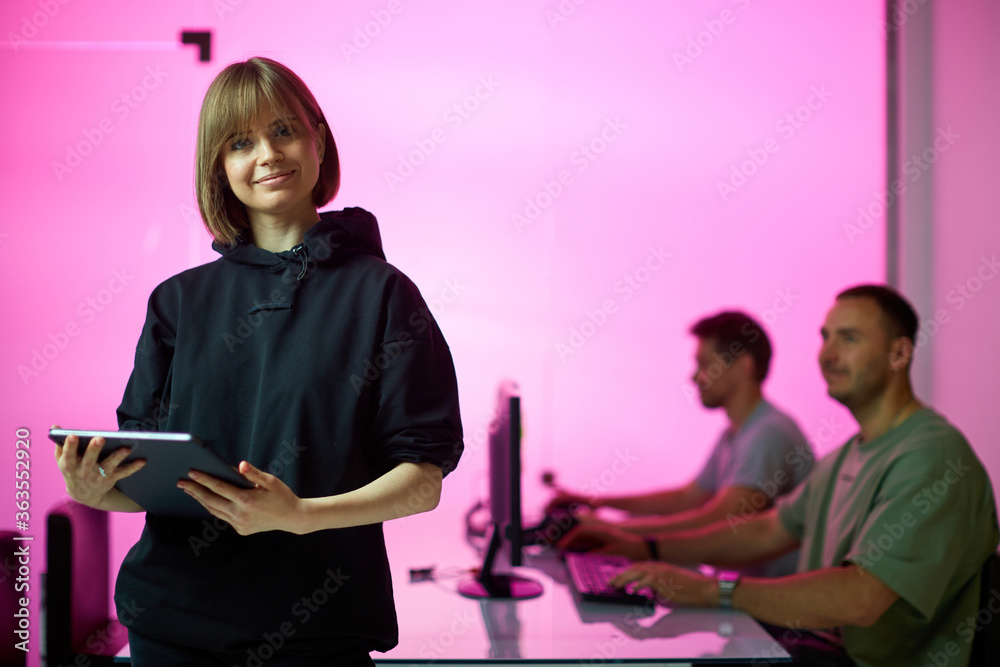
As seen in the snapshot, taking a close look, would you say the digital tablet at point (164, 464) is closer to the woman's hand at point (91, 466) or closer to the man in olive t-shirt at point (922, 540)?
the woman's hand at point (91, 466)

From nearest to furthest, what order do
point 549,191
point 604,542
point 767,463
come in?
point 604,542
point 767,463
point 549,191

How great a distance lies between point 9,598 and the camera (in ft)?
6.55

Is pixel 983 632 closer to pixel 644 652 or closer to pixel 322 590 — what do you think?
pixel 644 652

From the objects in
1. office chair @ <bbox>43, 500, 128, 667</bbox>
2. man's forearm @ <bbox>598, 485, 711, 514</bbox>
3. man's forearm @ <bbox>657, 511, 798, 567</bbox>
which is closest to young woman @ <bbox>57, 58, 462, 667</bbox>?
office chair @ <bbox>43, 500, 128, 667</bbox>

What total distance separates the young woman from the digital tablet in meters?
0.03

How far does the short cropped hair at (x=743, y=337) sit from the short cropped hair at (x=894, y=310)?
0.91 metres

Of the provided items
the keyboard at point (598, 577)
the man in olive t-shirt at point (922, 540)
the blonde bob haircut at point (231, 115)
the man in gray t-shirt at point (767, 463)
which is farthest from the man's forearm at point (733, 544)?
the blonde bob haircut at point (231, 115)

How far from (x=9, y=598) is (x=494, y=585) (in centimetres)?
119

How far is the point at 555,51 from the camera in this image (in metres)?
3.38

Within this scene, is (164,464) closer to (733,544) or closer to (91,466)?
(91,466)

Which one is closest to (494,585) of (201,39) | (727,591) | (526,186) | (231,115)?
(727,591)

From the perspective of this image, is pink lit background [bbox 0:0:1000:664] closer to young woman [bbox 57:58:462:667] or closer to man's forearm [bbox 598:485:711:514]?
man's forearm [bbox 598:485:711:514]

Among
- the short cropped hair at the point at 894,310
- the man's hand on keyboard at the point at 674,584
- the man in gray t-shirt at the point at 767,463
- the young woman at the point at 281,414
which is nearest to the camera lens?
the young woman at the point at 281,414

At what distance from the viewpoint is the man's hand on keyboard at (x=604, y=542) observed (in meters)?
2.47
